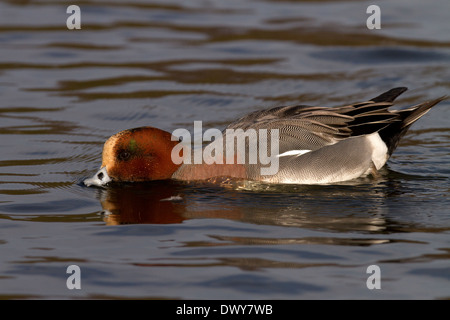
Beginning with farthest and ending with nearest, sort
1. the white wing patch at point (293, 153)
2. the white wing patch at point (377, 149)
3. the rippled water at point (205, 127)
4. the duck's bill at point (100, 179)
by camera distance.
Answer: the white wing patch at point (377, 149), the duck's bill at point (100, 179), the white wing patch at point (293, 153), the rippled water at point (205, 127)

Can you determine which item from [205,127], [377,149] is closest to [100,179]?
[205,127]

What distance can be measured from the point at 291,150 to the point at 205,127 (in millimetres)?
2189

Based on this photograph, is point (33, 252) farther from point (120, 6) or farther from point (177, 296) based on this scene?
point (120, 6)

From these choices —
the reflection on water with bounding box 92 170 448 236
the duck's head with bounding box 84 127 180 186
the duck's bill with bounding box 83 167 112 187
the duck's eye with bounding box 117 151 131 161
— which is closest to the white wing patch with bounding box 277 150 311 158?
the reflection on water with bounding box 92 170 448 236

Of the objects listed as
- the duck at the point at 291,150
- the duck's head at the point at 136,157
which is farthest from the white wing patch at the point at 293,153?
the duck's head at the point at 136,157

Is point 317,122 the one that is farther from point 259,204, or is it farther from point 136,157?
point 136,157

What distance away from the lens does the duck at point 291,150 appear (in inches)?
270

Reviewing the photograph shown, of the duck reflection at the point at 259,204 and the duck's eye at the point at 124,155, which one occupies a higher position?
the duck's eye at the point at 124,155

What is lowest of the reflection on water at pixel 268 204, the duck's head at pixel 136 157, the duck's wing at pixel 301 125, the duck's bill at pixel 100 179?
the reflection on water at pixel 268 204

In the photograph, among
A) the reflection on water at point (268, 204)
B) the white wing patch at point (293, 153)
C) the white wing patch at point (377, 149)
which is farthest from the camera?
the white wing patch at point (377, 149)

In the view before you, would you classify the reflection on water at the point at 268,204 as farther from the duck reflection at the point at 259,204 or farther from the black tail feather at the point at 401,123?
the black tail feather at the point at 401,123

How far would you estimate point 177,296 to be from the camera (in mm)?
4793

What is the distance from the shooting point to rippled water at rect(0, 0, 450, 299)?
508 cm
